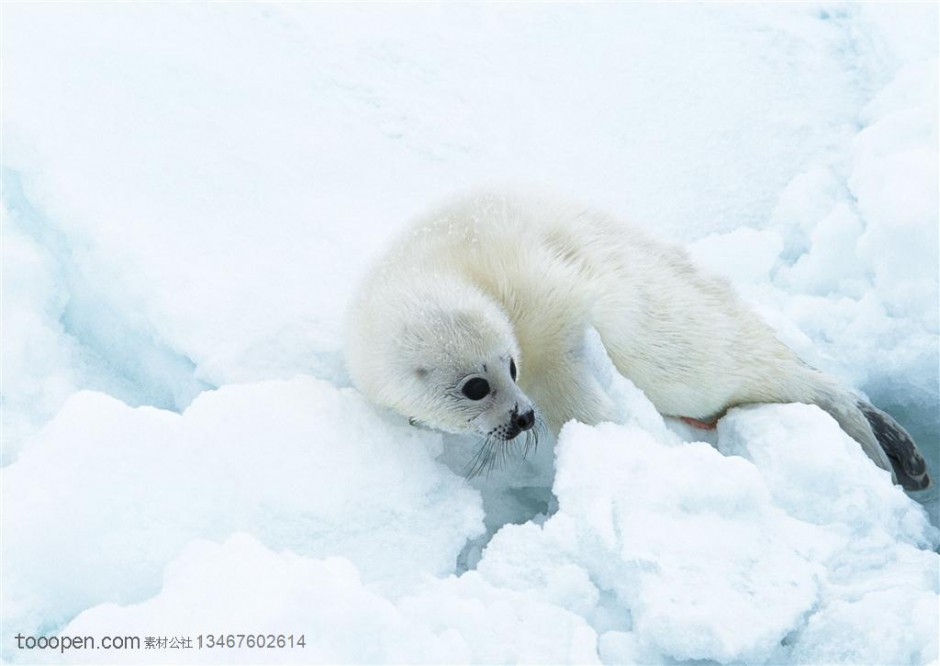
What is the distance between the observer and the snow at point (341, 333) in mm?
2145

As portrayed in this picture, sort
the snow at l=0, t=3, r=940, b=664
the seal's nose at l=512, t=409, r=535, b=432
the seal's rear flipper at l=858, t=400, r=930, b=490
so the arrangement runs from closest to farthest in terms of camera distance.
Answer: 1. the snow at l=0, t=3, r=940, b=664
2. the seal's nose at l=512, t=409, r=535, b=432
3. the seal's rear flipper at l=858, t=400, r=930, b=490

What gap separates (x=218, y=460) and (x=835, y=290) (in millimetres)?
2548

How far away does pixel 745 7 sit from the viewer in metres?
5.67

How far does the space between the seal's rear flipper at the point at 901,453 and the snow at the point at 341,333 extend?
8cm

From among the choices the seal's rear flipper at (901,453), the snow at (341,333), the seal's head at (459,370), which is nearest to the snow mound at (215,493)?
the snow at (341,333)

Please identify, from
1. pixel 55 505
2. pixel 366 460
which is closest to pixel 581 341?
pixel 366 460

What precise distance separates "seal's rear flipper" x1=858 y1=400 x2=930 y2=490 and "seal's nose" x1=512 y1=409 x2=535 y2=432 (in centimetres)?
127

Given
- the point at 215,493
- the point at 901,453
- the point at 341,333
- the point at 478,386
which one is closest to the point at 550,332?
the point at 478,386

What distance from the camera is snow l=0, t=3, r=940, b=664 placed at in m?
2.14

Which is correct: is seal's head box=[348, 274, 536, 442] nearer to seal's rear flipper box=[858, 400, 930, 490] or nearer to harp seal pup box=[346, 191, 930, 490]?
harp seal pup box=[346, 191, 930, 490]

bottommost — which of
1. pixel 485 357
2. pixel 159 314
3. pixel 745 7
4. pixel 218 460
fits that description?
pixel 159 314

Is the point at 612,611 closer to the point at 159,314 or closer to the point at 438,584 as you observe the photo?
the point at 438,584

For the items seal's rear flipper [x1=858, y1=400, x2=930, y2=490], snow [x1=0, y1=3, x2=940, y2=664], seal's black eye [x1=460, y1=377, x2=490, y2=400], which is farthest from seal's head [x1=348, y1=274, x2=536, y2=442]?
seal's rear flipper [x1=858, y1=400, x2=930, y2=490]

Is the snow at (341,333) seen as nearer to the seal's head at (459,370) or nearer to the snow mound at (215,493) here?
the snow mound at (215,493)
